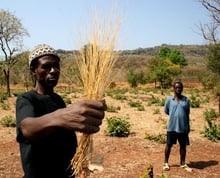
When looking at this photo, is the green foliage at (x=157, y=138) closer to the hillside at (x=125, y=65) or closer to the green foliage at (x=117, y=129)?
the green foliage at (x=117, y=129)

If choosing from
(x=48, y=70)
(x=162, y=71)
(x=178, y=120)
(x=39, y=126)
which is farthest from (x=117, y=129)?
(x=162, y=71)

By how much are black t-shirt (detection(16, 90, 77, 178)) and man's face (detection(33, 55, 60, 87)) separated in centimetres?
10

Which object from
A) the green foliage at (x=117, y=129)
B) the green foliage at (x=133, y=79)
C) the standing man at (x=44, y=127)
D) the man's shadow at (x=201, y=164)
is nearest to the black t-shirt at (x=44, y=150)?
the standing man at (x=44, y=127)

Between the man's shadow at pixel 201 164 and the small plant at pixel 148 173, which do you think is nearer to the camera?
the small plant at pixel 148 173

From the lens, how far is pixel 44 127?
1295 mm

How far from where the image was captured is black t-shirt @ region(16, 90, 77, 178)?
1701mm

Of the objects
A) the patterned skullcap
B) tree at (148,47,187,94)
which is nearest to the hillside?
→ the patterned skullcap

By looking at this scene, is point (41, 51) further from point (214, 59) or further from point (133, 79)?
point (133, 79)

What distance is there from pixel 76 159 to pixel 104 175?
423 cm

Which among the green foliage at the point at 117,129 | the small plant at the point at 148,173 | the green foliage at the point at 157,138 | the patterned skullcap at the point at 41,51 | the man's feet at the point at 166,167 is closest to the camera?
the patterned skullcap at the point at 41,51

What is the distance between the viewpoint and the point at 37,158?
1.73m

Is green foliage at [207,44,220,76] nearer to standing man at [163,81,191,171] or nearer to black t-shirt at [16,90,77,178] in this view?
standing man at [163,81,191,171]

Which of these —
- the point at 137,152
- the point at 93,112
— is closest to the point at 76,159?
the point at 93,112

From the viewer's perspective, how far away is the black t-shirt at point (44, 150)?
1.70 m
